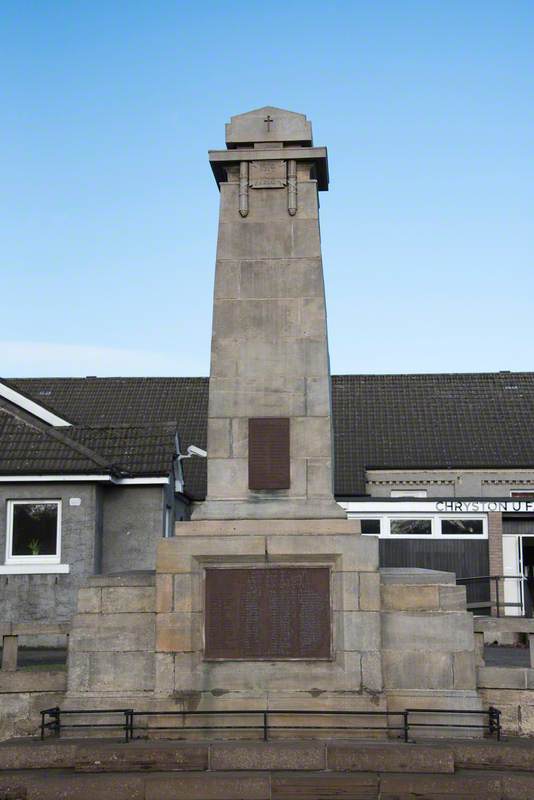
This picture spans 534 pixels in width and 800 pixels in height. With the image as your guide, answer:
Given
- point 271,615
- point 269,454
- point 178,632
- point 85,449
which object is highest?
point 85,449

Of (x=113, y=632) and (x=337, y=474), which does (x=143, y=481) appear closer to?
(x=113, y=632)

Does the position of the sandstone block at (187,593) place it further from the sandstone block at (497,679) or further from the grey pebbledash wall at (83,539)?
the grey pebbledash wall at (83,539)

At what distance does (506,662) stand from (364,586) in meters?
4.02

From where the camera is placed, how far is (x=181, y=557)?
11.4 m

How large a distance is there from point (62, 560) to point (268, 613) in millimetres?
8320

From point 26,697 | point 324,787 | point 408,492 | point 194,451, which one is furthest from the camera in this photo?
point 408,492

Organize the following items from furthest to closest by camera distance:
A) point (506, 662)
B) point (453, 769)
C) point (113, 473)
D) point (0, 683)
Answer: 1. point (113, 473)
2. point (506, 662)
3. point (0, 683)
4. point (453, 769)

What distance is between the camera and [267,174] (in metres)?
12.5

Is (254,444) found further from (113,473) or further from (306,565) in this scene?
(113,473)

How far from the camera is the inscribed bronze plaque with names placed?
12.4 meters

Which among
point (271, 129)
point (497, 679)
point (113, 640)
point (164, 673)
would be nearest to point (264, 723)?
point (164, 673)

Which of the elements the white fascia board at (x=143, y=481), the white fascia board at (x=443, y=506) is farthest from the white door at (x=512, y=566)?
the white fascia board at (x=143, y=481)

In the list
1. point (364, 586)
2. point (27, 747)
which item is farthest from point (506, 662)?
point (27, 747)

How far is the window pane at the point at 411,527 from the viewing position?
26.1 meters
